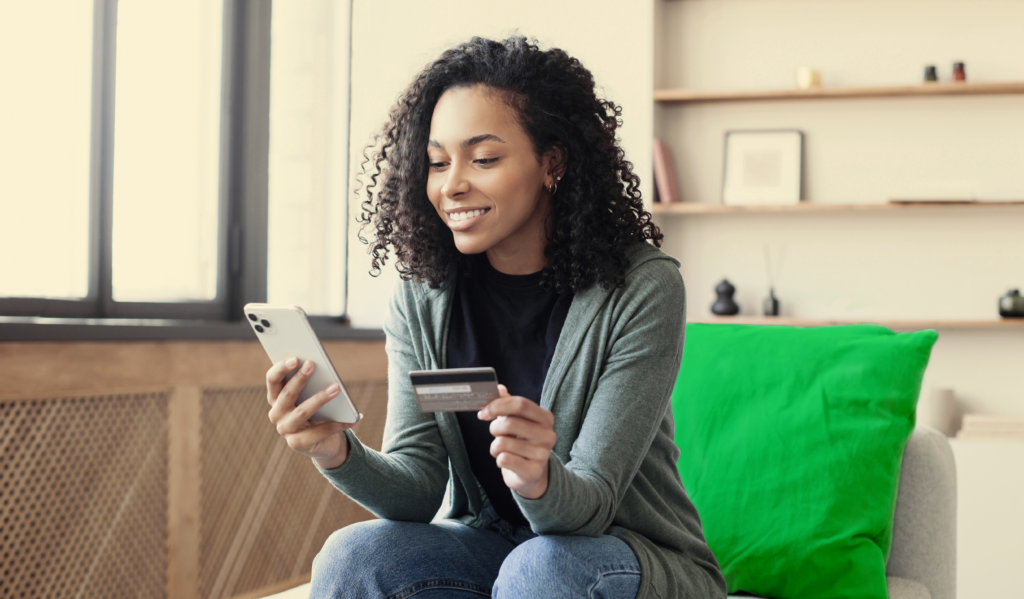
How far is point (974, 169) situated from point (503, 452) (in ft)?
9.28

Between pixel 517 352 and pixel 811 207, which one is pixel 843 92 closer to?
pixel 811 207

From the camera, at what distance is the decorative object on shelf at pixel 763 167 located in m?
3.26

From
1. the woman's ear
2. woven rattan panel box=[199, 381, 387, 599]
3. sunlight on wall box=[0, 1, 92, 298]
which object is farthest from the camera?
woven rattan panel box=[199, 381, 387, 599]

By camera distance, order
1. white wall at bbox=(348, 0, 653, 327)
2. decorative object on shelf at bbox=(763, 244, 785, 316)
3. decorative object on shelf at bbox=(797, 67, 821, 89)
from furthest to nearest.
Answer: decorative object on shelf at bbox=(763, 244, 785, 316) < decorative object on shelf at bbox=(797, 67, 821, 89) < white wall at bbox=(348, 0, 653, 327)

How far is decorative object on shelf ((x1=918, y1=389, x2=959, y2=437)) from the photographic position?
2969mm

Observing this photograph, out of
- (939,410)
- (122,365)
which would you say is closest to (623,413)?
(122,365)

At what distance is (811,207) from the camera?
3098 mm

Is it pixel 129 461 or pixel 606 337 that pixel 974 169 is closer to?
pixel 606 337

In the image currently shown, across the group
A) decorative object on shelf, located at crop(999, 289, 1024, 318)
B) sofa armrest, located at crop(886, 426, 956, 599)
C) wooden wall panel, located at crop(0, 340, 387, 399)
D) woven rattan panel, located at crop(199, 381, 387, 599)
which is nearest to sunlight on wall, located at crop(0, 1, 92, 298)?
wooden wall panel, located at crop(0, 340, 387, 399)

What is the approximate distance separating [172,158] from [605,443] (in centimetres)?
178

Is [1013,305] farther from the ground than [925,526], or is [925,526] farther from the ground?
[1013,305]

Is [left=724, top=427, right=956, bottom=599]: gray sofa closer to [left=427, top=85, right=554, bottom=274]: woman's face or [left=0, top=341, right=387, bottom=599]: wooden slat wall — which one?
[left=427, top=85, right=554, bottom=274]: woman's face

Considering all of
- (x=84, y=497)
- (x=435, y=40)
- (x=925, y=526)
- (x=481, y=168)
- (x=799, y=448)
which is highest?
(x=435, y=40)

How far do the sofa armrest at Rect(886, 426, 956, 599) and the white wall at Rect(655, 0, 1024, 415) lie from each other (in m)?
1.92
